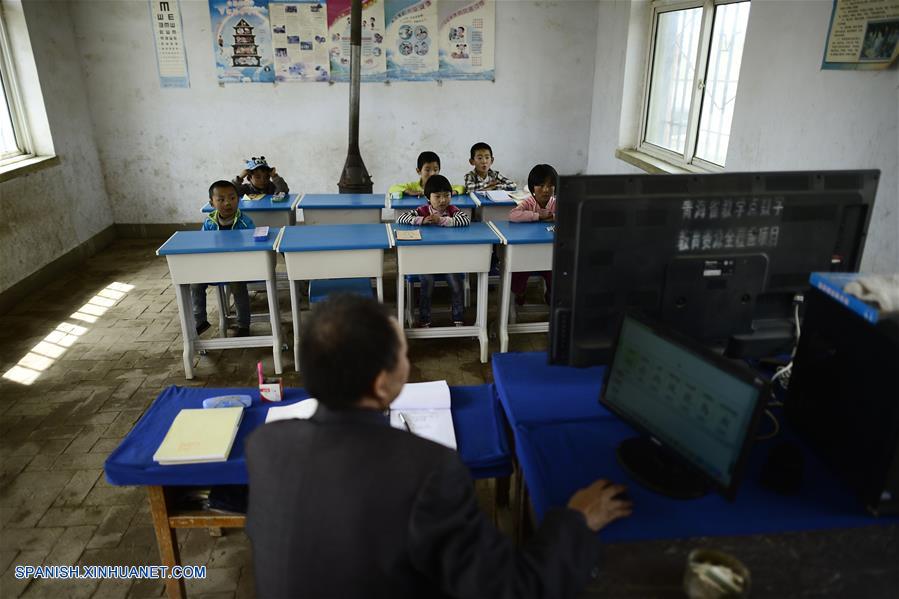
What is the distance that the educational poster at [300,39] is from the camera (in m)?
5.59

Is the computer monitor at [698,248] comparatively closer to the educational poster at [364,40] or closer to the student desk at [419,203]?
the student desk at [419,203]

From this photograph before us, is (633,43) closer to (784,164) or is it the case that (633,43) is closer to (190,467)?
(784,164)

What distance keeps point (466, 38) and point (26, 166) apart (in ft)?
13.1

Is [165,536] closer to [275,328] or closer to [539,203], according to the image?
[275,328]

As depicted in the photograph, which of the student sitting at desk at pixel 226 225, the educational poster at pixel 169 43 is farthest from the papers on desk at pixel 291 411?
the educational poster at pixel 169 43

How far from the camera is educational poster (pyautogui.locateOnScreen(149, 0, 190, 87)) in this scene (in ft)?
18.1

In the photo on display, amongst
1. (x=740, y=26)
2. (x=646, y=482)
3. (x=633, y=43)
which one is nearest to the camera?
(x=646, y=482)

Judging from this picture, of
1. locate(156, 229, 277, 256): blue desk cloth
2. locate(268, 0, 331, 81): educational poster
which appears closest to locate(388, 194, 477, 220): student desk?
locate(156, 229, 277, 256): blue desk cloth

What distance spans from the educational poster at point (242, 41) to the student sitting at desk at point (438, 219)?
2953 mm

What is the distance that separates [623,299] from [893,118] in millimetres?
1987

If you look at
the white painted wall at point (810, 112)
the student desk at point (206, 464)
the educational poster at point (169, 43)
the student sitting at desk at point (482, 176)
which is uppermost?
the educational poster at point (169, 43)

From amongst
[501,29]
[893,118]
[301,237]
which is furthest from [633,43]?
[301,237]

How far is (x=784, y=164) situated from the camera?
3.24m

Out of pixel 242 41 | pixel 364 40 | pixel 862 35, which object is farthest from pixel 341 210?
pixel 862 35
